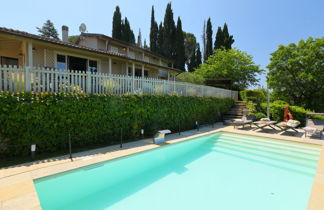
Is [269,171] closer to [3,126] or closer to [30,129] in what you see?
[30,129]

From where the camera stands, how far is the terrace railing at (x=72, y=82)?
17.2 feet

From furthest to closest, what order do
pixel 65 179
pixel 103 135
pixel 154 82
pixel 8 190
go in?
pixel 154 82 < pixel 103 135 < pixel 65 179 < pixel 8 190

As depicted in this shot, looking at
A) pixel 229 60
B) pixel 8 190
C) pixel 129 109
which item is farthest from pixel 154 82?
pixel 229 60

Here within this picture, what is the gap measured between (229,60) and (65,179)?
1020 inches

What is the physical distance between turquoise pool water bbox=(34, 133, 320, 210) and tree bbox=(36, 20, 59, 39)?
2135 inches

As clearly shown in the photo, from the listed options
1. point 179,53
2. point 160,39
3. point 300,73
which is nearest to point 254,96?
point 300,73

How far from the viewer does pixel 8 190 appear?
10.7 ft

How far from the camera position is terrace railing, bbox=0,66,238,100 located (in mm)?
5246

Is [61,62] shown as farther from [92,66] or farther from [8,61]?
[8,61]

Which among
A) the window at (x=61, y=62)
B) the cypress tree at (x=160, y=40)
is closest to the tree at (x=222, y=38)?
the cypress tree at (x=160, y=40)

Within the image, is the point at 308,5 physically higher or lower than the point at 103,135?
higher

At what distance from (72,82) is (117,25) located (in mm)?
34077

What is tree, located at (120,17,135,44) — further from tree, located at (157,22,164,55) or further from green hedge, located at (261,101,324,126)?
green hedge, located at (261,101,324,126)

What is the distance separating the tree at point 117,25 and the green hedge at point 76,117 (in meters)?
31.2
